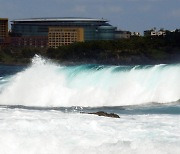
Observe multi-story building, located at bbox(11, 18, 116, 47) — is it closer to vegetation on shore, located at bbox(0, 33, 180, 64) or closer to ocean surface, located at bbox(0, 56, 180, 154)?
vegetation on shore, located at bbox(0, 33, 180, 64)

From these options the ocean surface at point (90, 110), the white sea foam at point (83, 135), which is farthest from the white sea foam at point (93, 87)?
the white sea foam at point (83, 135)

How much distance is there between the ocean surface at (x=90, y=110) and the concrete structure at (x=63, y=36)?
12435cm

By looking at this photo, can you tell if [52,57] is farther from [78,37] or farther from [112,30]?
[112,30]

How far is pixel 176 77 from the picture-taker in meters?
42.2

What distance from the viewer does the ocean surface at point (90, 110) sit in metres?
17.0

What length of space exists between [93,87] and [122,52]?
8748 cm

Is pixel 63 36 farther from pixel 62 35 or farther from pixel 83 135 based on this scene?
pixel 83 135

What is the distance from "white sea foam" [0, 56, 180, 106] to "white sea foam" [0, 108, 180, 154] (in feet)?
55.4

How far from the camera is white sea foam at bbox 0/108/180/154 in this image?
1669 cm

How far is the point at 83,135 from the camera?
60.3ft

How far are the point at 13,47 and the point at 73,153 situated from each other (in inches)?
6144

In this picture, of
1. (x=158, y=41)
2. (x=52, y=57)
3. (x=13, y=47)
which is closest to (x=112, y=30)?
(x=13, y=47)

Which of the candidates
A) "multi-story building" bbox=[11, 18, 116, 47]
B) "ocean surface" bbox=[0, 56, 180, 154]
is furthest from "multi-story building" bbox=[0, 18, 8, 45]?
"ocean surface" bbox=[0, 56, 180, 154]

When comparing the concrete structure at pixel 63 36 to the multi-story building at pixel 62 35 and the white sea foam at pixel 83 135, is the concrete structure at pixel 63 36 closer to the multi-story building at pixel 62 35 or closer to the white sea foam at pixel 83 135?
the multi-story building at pixel 62 35
